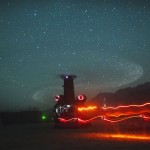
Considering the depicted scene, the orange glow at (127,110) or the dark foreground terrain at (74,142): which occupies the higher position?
the orange glow at (127,110)

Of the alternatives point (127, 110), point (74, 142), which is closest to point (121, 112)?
point (127, 110)

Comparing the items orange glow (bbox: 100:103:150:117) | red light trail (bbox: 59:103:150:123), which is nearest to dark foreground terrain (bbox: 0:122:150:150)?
red light trail (bbox: 59:103:150:123)

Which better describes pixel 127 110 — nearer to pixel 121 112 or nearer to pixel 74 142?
pixel 121 112

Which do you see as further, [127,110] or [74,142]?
[127,110]

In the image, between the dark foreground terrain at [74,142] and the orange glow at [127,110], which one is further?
the orange glow at [127,110]

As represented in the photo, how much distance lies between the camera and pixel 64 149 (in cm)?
1568

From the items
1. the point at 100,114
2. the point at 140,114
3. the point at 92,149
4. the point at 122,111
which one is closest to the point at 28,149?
the point at 92,149

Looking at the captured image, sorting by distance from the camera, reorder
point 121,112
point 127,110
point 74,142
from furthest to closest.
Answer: point 121,112
point 127,110
point 74,142

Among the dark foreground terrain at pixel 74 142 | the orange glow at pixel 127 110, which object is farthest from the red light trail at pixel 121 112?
the dark foreground terrain at pixel 74 142

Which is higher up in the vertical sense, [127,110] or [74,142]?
[127,110]

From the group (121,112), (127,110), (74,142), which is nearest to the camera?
(74,142)

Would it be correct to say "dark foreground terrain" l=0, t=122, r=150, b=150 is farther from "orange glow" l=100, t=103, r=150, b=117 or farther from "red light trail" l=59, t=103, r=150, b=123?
"orange glow" l=100, t=103, r=150, b=117

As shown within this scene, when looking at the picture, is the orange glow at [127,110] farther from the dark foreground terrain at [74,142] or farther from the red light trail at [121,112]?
the dark foreground terrain at [74,142]

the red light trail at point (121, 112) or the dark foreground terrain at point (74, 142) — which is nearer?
the dark foreground terrain at point (74, 142)
